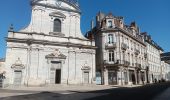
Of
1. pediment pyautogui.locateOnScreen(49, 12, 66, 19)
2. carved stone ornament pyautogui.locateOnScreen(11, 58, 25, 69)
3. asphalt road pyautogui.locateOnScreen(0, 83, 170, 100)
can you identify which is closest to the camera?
asphalt road pyautogui.locateOnScreen(0, 83, 170, 100)

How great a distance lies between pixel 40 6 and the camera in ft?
87.0

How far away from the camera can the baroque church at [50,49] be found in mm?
23828

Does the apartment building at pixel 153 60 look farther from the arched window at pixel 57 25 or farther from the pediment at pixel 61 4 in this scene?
the arched window at pixel 57 25

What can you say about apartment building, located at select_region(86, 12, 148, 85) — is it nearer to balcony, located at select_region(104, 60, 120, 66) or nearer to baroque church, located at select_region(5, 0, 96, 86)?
balcony, located at select_region(104, 60, 120, 66)

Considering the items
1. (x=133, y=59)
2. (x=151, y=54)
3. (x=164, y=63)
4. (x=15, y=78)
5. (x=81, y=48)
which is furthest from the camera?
(x=164, y=63)

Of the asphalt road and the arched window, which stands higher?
the arched window

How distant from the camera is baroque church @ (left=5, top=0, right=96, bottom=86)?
78.2ft

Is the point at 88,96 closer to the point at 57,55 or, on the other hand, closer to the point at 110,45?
the point at 57,55

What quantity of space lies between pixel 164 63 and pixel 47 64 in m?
48.6

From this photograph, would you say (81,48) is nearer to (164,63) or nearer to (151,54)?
(151,54)

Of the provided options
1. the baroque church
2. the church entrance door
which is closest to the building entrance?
the baroque church

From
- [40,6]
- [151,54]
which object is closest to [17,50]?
[40,6]

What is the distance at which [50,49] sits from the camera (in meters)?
25.8

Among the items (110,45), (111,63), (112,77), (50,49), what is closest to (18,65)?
(50,49)
